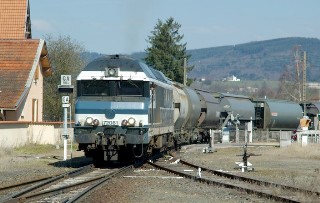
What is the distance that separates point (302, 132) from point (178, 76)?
51.0 metres

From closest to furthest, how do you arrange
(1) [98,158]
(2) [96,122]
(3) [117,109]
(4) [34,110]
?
(2) [96,122] → (3) [117,109] → (1) [98,158] → (4) [34,110]

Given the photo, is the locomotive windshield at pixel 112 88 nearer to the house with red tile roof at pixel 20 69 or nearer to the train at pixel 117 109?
the train at pixel 117 109

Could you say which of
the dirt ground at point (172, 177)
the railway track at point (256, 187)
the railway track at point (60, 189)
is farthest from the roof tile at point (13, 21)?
the railway track at point (60, 189)

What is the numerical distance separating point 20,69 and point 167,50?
5263 centimetres

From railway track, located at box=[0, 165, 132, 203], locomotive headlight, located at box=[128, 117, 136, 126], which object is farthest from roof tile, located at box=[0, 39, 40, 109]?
railway track, located at box=[0, 165, 132, 203]

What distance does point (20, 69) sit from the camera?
41031 mm

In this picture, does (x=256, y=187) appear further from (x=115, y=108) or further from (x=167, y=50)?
(x=167, y=50)

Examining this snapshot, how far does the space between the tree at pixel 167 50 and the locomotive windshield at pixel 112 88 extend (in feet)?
216

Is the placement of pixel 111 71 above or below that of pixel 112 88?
above

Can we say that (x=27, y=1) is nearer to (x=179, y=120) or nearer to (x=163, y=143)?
(x=179, y=120)

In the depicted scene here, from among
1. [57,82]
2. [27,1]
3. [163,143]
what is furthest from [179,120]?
[57,82]

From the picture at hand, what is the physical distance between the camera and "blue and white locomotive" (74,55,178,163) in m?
21.9

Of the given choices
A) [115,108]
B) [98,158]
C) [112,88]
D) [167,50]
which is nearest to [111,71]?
[112,88]

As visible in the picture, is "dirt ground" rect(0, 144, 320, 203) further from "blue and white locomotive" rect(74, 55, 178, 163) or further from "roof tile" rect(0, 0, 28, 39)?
"roof tile" rect(0, 0, 28, 39)
